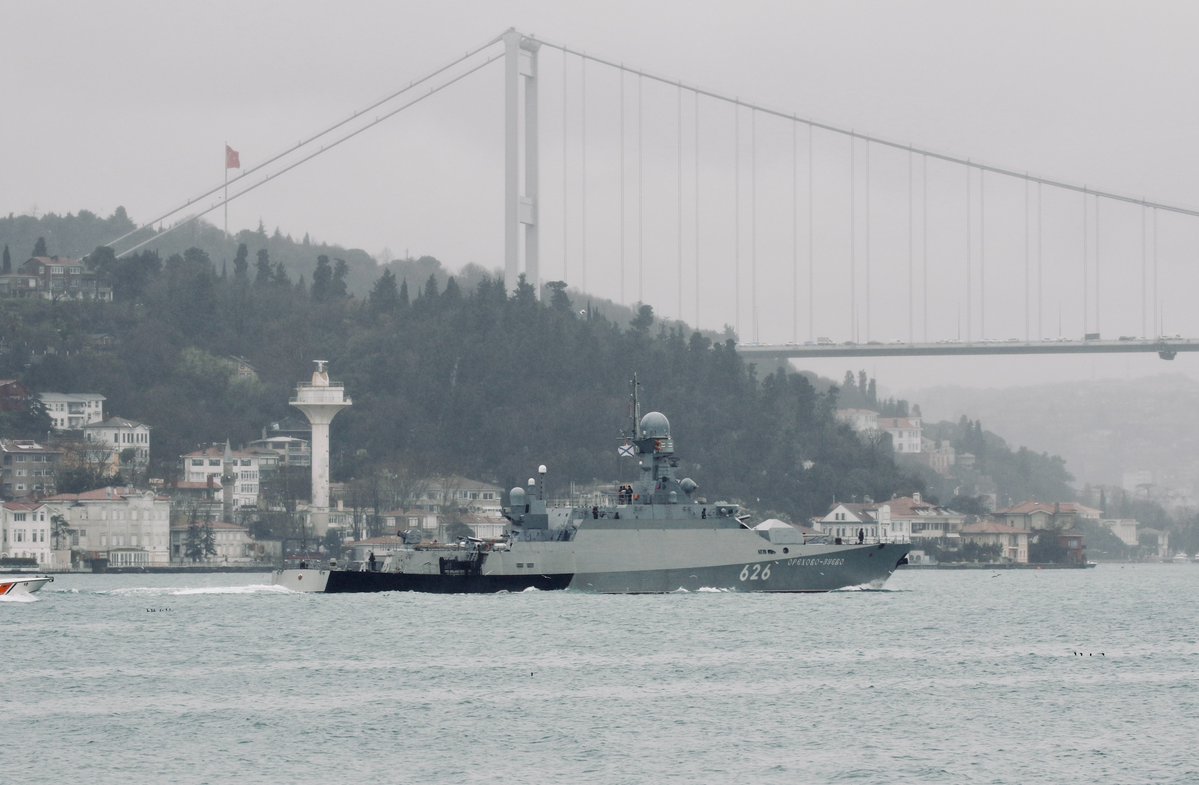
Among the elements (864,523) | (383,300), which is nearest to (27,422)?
(383,300)

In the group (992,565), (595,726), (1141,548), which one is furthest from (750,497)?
(595,726)

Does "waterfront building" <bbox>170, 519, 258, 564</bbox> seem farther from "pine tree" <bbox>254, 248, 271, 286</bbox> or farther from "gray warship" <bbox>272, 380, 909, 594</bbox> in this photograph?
"gray warship" <bbox>272, 380, 909, 594</bbox>

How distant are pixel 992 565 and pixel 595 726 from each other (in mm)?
93348

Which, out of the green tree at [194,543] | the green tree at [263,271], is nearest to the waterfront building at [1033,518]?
the green tree at [194,543]

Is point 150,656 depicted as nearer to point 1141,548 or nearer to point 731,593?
point 731,593

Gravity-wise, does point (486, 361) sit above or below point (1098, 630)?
above

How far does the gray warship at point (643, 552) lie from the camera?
195ft

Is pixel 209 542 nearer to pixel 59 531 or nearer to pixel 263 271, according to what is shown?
pixel 59 531

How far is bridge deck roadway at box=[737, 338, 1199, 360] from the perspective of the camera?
372 ft

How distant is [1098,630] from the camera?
5484 centimetres

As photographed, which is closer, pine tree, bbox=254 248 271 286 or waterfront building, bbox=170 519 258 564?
waterfront building, bbox=170 519 258 564

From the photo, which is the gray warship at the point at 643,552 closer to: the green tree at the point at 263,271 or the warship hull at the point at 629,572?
the warship hull at the point at 629,572

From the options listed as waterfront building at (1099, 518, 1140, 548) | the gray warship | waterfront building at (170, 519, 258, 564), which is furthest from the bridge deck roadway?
waterfront building at (1099, 518, 1140, 548)

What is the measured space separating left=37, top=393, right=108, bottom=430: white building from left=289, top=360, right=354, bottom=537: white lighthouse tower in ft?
56.9
